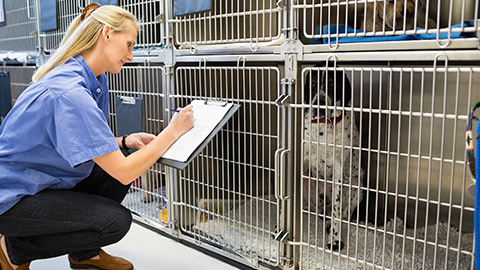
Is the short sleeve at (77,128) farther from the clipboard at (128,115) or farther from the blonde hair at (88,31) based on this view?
the clipboard at (128,115)

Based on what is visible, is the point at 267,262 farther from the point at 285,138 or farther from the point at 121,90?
the point at 121,90

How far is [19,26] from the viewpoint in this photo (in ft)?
11.7

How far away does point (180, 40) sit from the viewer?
7.47 ft

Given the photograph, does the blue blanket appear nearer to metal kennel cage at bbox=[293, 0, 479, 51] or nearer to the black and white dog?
metal kennel cage at bbox=[293, 0, 479, 51]

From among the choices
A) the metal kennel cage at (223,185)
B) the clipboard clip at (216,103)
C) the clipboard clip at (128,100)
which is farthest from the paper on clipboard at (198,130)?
the clipboard clip at (128,100)

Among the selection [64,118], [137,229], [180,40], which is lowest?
[137,229]

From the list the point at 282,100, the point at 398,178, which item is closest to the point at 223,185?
the point at 282,100

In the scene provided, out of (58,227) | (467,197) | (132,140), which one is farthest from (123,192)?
(467,197)

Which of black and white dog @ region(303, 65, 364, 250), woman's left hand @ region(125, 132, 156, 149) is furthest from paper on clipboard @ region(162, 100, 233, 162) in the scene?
black and white dog @ region(303, 65, 364, 250)

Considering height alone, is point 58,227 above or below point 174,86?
below

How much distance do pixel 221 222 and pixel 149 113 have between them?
0.75 m

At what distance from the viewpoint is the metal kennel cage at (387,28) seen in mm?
1341

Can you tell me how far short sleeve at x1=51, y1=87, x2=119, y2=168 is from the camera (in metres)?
1.48

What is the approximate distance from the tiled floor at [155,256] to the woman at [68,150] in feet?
1.00
